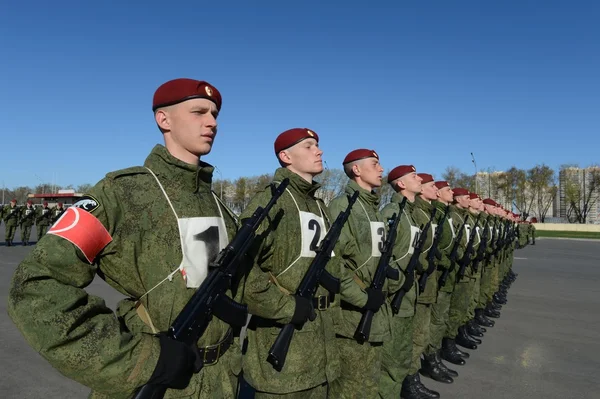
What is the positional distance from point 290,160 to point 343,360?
163 centimetres

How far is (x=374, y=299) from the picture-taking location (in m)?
3.35

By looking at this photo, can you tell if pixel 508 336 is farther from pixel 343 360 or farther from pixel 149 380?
pixel 149 380

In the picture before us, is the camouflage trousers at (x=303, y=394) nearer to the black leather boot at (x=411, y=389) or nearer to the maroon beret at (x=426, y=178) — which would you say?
the black leather boot at (x=411, y=389)

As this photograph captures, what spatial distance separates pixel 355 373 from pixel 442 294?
2949mm

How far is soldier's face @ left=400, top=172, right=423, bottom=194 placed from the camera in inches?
206

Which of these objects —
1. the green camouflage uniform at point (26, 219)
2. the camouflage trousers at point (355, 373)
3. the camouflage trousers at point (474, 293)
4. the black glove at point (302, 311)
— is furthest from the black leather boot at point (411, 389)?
the green camouflage uniform at point (26, 219)

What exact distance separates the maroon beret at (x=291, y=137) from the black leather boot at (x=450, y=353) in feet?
12.8

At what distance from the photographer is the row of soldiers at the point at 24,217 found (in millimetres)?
18266

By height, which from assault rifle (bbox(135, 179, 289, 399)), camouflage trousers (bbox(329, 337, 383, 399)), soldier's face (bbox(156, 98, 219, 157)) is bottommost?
camouflage trousers (bbox(329, 337, 383, 399))

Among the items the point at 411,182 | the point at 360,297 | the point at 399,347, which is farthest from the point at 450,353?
the point at 360,297

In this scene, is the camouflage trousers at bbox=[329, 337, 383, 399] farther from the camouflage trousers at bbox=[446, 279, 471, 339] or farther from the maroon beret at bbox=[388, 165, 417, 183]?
the camouflage trousers at bbox=[446, 279, 471, 339]

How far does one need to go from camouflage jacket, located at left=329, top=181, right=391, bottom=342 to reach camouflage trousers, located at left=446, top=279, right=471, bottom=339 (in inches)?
108

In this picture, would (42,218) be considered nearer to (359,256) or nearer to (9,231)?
(9,231)

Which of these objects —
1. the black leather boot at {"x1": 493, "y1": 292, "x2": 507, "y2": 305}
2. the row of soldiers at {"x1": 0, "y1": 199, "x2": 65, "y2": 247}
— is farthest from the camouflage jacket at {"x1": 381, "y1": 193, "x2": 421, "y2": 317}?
the row of soldiers at {"x1": 0, "y1": 199, "x2": 65, "y2": 247}
